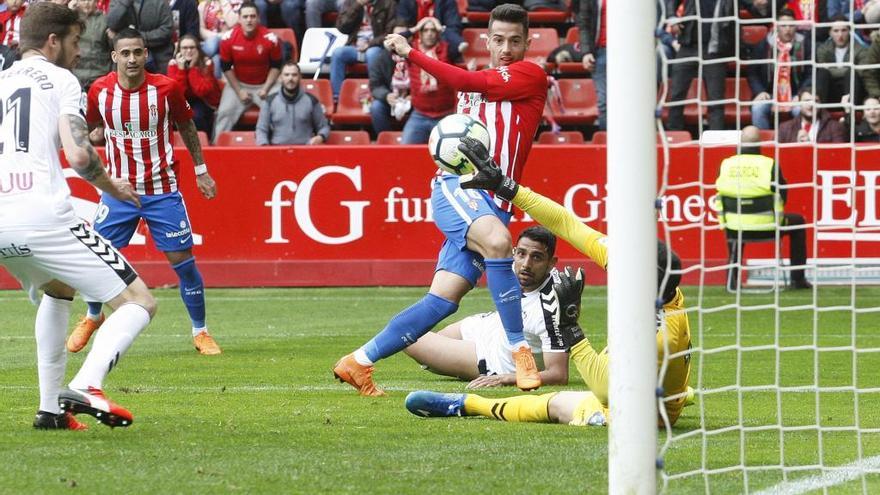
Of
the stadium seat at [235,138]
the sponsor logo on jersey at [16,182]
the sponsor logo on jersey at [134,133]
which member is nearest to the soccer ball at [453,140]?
the sponsor logo on jersey at [16,182]

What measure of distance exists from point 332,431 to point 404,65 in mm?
10221

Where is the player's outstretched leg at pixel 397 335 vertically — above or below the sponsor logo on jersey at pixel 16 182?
below

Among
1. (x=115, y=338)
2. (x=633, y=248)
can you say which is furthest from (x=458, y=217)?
(x=633, y=248)

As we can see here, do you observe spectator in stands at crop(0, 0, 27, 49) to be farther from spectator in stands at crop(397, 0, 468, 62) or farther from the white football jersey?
the white football jersey

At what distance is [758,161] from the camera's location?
14141 millimetres

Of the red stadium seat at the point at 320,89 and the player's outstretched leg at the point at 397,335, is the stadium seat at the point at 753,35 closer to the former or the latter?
the red stadium seat at the point at 320,89

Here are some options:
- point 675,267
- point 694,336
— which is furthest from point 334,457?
point 694,336

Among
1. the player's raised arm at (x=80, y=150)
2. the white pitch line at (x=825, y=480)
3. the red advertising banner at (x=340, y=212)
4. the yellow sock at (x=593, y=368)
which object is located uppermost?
the player's raised arm at (x=80, y=150)

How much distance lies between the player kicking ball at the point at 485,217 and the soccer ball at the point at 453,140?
435mm

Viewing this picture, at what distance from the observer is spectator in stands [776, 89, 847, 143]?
15.3 m

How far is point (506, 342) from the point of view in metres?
8.68

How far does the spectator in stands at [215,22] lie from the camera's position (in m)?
17.6

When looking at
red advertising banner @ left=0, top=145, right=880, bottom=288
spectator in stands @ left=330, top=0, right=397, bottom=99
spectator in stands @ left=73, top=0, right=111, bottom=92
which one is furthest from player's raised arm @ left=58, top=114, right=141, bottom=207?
spectator in stands @ left=73, top=0, right=111, bottom=92

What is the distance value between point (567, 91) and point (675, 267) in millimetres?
11554
